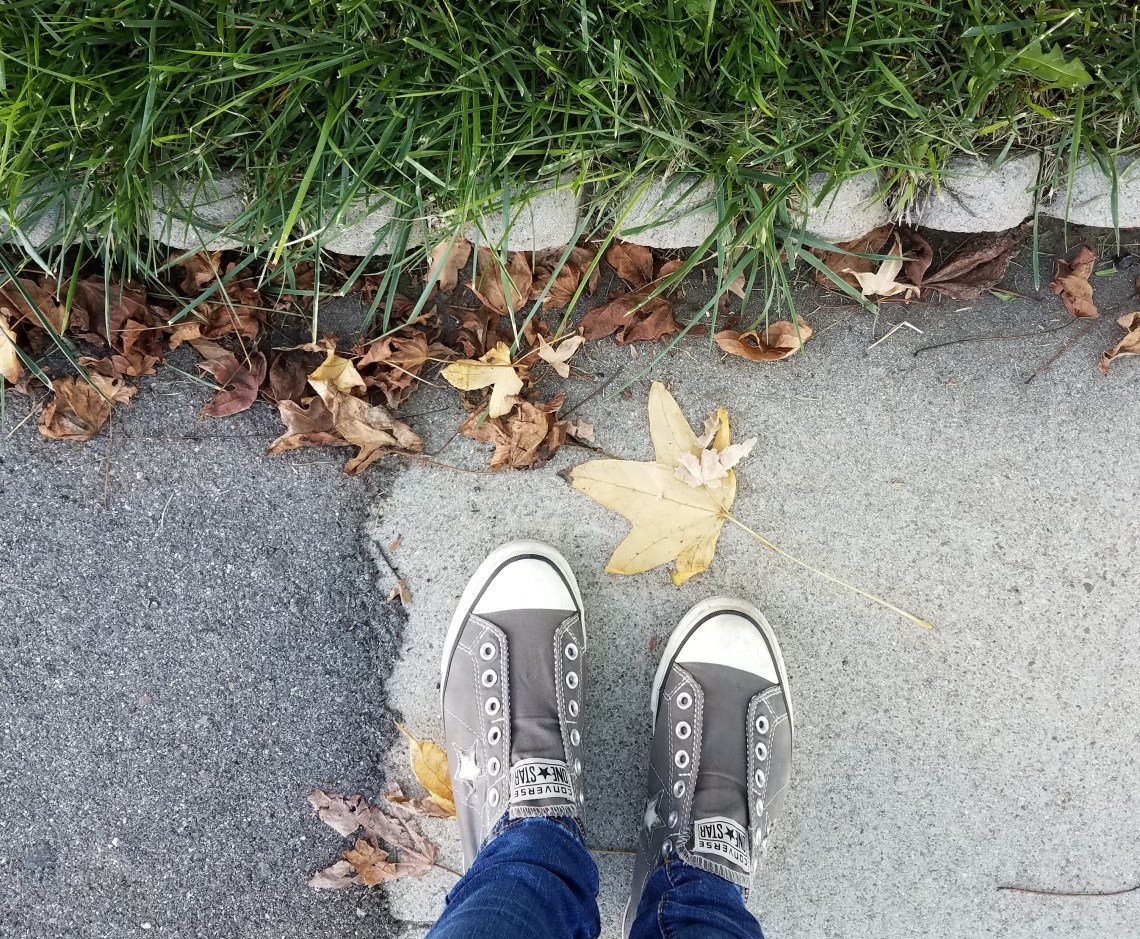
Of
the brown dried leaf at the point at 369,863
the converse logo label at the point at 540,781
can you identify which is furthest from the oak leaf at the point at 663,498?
the brown dried leaf at the point at 369,863

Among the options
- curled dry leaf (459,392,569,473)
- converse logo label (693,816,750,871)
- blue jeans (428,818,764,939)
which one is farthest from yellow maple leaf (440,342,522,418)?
converse logo label (693,816,750,871)

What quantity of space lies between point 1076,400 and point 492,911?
1548 mm

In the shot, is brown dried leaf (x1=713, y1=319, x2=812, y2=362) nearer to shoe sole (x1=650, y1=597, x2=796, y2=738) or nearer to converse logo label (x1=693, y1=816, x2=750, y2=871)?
shoe sole (x1=650, y1=597, x2=796, y2=738)

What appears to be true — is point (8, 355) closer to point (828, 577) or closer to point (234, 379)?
point (234, 379)

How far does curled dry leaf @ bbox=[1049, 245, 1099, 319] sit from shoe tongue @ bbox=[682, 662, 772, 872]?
1023 mm

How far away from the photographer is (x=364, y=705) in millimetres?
1609

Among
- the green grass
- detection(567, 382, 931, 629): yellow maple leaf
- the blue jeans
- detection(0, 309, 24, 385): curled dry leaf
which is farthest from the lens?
detection(567, 382, 931, 629): yellow maple leaf

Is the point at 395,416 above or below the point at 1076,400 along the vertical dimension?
below

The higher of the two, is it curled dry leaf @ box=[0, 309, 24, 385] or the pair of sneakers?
curled dry leaf @ box=[0, 309, 24, 385]

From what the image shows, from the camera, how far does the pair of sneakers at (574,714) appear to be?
1.60 m

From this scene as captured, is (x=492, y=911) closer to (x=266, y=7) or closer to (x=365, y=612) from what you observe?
(x=365, y=612)

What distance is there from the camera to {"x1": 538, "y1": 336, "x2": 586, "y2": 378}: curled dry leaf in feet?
5.12

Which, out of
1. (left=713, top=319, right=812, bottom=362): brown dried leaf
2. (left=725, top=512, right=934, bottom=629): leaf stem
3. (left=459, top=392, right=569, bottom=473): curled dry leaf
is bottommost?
(left=725, top=512, right=934, bottom=629): leaf stem

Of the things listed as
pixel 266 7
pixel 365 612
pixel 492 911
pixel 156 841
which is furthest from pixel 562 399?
pixel 156 841
